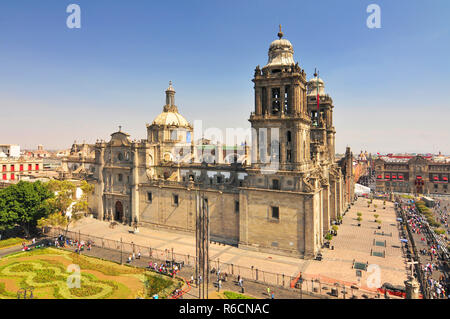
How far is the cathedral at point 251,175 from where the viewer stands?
38.0 m

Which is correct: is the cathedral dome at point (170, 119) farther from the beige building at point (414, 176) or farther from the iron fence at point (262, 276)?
the beige building at point (414, 176)

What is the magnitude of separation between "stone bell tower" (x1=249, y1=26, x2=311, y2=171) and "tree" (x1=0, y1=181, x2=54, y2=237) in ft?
115

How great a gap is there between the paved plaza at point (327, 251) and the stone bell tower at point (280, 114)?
12.4 metres

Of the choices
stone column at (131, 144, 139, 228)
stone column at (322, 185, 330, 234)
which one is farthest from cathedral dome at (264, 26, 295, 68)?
stone column at (131, 144, 139, 228)

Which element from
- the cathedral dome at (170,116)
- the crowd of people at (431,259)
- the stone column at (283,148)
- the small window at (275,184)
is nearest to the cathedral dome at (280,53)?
the stone column at (283,148)

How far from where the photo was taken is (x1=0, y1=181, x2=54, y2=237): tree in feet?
142

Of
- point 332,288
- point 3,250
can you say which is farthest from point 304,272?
point 3,250

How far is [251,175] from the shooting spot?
133 feet

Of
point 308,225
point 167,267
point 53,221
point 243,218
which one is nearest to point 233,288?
point 167,267

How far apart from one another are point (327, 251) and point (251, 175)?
15471 millimetres

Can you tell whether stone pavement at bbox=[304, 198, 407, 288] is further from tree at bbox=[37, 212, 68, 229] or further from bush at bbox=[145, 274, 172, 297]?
tree at bbox=[37, 212, 68, 229]

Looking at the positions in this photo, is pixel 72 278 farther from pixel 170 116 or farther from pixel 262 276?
pixel 170 116

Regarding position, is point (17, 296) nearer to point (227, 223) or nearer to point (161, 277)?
point (161, 277)
